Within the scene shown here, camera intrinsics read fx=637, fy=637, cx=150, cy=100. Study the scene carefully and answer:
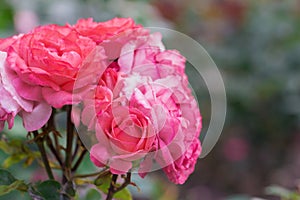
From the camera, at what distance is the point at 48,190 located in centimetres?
99

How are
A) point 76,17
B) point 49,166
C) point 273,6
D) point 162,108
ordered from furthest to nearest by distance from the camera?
point 273,6 → point 76,17 → point 49,166 → point 162,108

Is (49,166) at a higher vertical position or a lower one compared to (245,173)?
higher

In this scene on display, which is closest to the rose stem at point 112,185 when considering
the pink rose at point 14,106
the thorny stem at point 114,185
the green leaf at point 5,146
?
the thorny stem at point 114,185

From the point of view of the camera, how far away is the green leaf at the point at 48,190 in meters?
0.99

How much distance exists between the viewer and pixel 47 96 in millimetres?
875

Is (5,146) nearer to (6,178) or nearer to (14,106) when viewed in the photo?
(6,178)

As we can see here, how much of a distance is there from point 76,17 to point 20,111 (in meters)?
1.42

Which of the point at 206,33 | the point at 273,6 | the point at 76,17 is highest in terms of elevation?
the point at 76,17

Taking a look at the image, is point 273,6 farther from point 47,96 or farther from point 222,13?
point 47,96

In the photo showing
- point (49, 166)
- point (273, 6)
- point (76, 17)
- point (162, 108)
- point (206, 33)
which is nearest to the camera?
point (162, 108)

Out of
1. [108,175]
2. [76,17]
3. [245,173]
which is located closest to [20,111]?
[108,175]

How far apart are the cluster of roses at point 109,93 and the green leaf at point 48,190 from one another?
0.48 ft

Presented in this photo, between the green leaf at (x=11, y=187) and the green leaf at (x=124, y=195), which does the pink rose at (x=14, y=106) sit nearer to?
the green leaf at (x=11, y=187)

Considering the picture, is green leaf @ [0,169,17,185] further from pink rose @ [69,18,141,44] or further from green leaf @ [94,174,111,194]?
pink rose @ [69,18,141,44]
